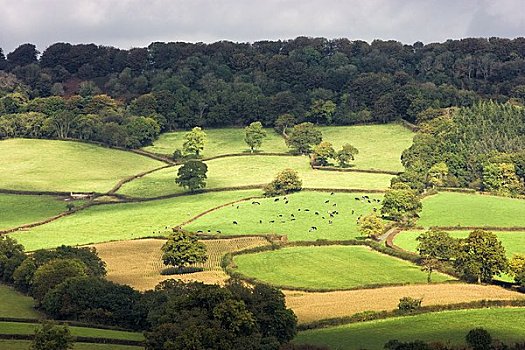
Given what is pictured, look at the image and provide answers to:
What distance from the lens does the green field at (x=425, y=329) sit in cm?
6725

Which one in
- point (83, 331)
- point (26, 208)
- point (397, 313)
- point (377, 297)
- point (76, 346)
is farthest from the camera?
point (26, 208)

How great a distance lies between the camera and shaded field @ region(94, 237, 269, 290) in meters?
96.7

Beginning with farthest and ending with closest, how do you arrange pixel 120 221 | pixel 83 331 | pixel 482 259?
pixel 120 221 → pixel 482 259 → pixel 83 331

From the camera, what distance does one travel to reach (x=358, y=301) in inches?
3263

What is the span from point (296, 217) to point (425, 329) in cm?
5834

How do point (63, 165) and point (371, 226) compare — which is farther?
point (63, 165)

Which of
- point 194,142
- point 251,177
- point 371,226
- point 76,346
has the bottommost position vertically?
point 76,346

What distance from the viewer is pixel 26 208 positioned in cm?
14162

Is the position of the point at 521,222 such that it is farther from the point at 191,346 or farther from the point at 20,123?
the point at 20,123

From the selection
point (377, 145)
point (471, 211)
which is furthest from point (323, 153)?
point (471, 211)

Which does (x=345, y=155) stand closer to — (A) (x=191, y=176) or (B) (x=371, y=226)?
(A) (x=191, y=176)

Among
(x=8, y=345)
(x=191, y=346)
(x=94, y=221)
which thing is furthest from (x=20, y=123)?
(x=191, y=346)

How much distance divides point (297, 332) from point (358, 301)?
43.6 ft

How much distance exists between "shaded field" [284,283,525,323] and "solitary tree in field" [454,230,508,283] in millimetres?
2279
